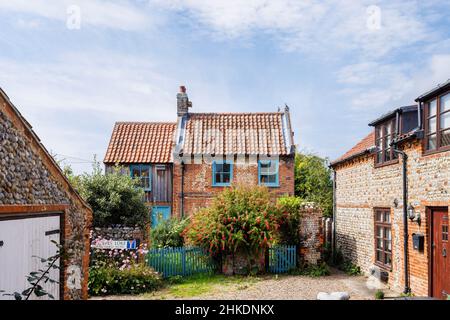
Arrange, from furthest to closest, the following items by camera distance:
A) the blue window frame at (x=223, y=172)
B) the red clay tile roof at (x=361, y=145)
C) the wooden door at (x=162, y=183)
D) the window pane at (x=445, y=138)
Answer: the wooden door at (x=162, y=183) → the blue window frame at (x=223, y=172) → the red clay tile roof at (x=361, y=145) → the window pane at (x=445, y=138)

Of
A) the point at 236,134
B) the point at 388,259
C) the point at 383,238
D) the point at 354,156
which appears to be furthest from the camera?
the point at 236,134

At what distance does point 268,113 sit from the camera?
22875 millimetres

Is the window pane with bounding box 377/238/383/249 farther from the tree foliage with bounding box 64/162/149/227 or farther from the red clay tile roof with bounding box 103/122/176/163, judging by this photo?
the red clay tile roof with bounding box 103/122/176/163

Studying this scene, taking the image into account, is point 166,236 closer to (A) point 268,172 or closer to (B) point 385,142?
(A) point 268,172

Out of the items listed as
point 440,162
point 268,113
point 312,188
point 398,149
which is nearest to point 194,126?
point 268,113

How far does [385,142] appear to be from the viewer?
12.6m

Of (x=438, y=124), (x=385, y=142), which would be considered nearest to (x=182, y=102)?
(x=385, y=142)

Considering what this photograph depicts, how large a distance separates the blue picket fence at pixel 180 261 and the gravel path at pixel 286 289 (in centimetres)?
181

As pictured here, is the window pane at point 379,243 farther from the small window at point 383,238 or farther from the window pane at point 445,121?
the window pane at point 445,121

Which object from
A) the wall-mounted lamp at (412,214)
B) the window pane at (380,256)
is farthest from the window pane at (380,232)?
the wall-mounted lamp at (412,214)

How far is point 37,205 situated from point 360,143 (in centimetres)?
1276

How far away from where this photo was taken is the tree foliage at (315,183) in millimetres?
22359

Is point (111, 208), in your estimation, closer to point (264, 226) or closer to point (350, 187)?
point (264, 226)

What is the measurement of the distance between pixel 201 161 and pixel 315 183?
7485 mm
